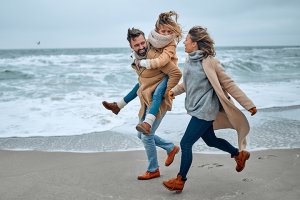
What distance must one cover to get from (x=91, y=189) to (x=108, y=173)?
508 millimetres

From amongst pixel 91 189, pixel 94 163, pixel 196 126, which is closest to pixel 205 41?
pixel 196 126

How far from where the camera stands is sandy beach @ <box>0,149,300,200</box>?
3.33 meters

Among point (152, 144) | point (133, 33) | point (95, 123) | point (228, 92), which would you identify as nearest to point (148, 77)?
point (133, 33)

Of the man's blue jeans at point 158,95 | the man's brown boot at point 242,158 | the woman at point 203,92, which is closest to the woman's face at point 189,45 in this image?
the woman at point 203,92

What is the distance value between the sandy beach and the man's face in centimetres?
122

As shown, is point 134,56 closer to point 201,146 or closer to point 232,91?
point 232,91

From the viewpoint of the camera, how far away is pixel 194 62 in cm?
327

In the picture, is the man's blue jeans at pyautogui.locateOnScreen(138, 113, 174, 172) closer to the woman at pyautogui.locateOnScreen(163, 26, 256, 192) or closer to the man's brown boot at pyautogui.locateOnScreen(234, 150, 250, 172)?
the woman at pyautogui.locateOnScreen(163, 26, 256, 192)

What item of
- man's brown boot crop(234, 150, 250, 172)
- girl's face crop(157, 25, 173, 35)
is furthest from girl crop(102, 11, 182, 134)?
man's brown boot crop(234, 150, 250, 172)

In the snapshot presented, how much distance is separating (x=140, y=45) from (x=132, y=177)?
1.30 metres

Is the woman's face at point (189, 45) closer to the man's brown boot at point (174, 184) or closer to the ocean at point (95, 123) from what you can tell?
the man's brown boot at point (174, 184)

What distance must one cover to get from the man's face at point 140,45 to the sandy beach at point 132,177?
4.02ft

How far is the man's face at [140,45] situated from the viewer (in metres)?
3.56

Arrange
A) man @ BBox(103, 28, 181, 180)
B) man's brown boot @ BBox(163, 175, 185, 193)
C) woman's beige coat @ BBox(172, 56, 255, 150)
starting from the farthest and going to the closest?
1. man @ BBox(103, 28, 181, 180)
2. man's brown boot @ BBox(163, 175, 185, 193)
3. woman's beige coat @ BBox(172, 56, 255, 150)
